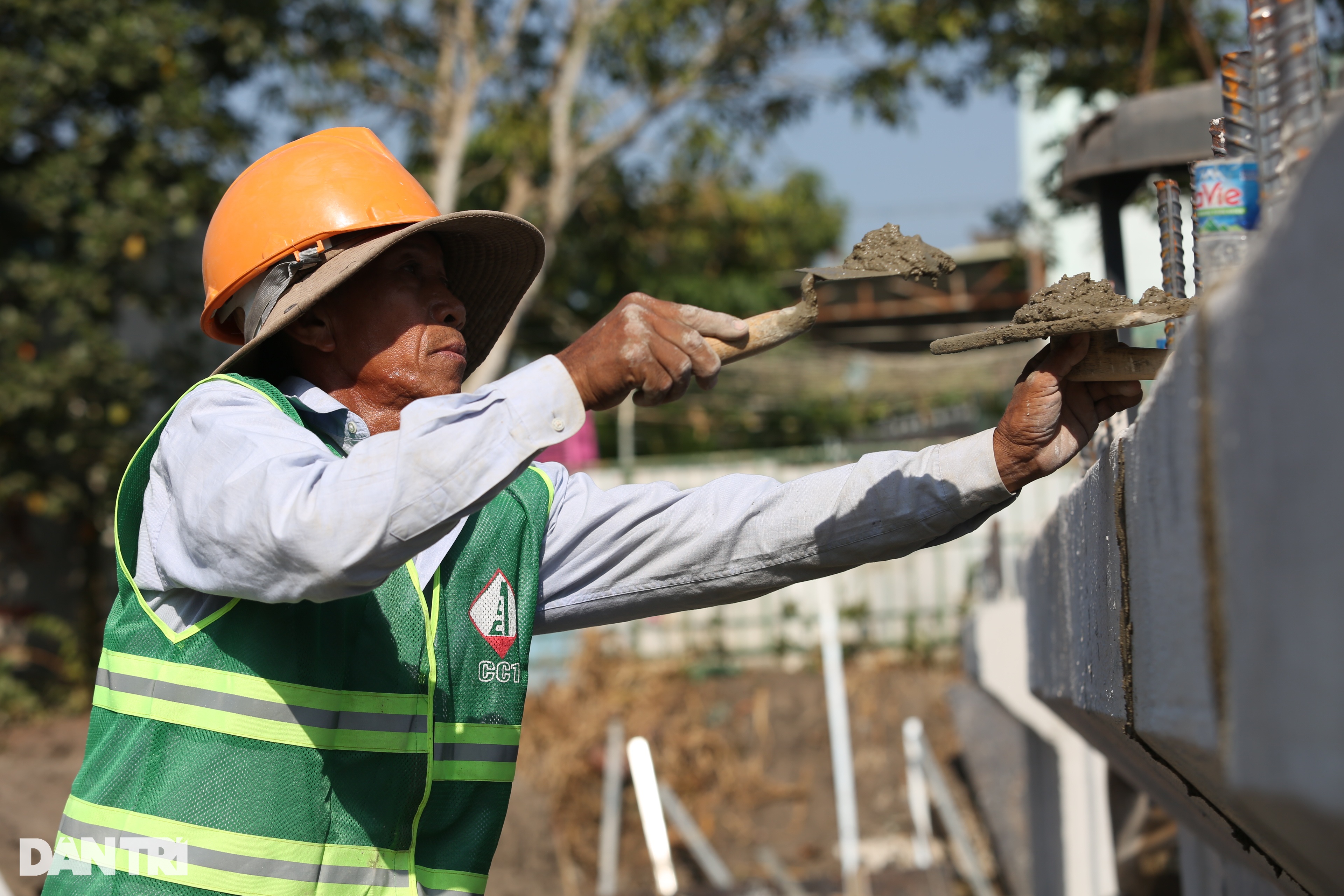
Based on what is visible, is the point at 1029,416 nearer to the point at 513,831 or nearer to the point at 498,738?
the point at 498,738

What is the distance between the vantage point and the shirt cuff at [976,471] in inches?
70.3

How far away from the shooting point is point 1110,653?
1.53 meters

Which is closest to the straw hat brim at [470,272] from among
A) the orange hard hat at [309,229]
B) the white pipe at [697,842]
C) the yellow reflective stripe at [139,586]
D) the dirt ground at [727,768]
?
the orange hard hat at [309,229]

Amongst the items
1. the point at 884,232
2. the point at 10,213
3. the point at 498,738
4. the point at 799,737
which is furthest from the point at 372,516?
the point at 10,213

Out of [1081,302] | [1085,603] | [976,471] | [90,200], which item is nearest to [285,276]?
[976,471]

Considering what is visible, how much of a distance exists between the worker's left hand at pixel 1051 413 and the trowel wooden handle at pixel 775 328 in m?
0.34

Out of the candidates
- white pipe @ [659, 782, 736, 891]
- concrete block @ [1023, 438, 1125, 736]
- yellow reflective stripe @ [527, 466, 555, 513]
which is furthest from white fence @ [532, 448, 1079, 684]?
yellow reflective stripe @ [527, 466, 555, 513]

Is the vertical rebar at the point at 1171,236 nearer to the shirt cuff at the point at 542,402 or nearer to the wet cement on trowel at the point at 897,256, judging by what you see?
the wet cement on trowel at the point at 897,256

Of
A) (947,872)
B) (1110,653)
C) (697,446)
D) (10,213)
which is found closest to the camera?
(1110,653)

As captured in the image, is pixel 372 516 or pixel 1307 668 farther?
pixel 372 516

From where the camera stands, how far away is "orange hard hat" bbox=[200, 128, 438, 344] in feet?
6.61

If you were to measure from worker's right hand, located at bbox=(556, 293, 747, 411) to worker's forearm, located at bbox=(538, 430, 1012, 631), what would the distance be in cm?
33

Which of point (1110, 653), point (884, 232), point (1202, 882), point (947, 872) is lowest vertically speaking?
point (947, 872)

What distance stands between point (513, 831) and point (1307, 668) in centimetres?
720
